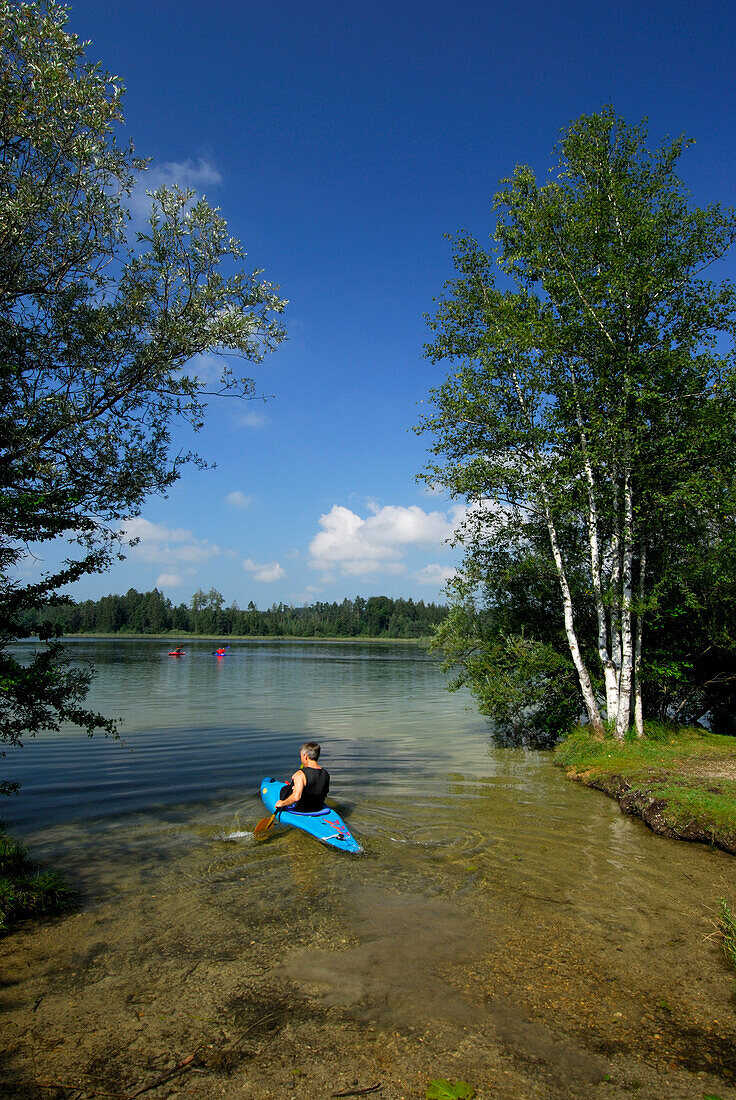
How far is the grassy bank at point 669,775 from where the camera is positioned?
10094 millimetres

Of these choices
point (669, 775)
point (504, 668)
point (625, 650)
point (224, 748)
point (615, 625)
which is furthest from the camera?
point (224, 748)

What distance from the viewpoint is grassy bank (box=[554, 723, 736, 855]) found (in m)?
10.1

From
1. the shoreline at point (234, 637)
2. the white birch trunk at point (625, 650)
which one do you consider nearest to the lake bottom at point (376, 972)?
the white birch trunk at point (625, 650)

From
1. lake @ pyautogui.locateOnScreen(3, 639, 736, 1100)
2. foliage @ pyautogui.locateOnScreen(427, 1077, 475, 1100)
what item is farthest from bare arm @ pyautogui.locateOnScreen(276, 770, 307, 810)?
foliage @ pyautogui.locateOnScreen(427, 1077, 475, 1100)

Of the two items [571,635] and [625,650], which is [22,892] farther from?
[625,650]

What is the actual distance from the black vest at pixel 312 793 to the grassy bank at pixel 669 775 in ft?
19.9

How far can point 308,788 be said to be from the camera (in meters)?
10.5

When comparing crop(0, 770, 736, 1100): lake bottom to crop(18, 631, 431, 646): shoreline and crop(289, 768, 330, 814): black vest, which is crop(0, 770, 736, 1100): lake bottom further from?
crop(18, 631, 431, 646): shoreline

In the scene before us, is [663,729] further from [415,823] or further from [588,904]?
[588,904]

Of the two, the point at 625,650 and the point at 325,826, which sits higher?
the point at 625,650

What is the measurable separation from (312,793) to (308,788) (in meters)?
0.15

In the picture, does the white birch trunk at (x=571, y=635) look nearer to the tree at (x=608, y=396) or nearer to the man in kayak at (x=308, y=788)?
the tree at (x=608, y=396)

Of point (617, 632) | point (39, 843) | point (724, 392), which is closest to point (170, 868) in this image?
point (39, 843)

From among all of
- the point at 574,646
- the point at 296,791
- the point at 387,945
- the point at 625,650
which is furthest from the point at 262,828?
the point at 625,650
